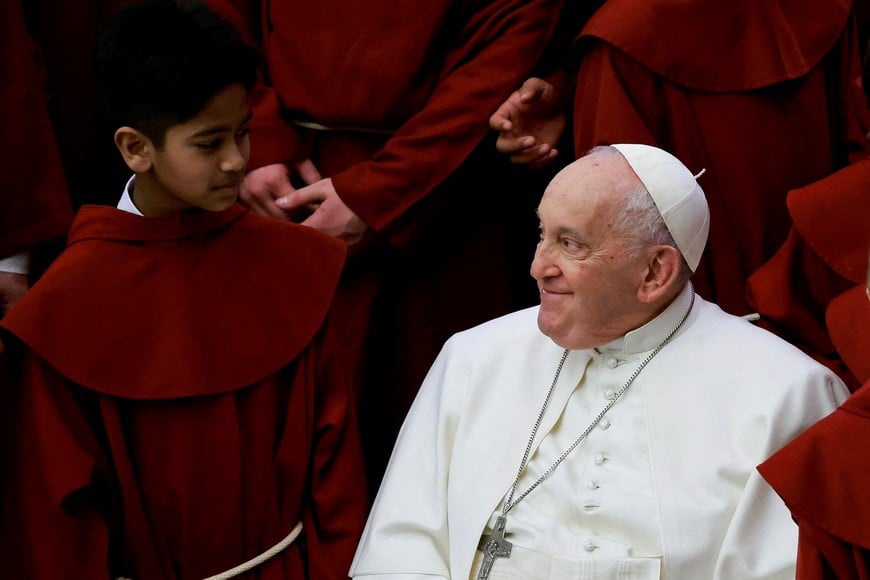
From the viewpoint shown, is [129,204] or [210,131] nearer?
[210,131]

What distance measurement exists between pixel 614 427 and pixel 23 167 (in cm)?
185

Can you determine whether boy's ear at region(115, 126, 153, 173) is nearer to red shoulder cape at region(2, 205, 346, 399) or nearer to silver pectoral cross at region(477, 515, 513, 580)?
red shoulder cape at region(2, 205, 346, 399)

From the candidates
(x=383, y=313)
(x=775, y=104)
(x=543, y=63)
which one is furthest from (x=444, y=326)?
(x=775, y=104)

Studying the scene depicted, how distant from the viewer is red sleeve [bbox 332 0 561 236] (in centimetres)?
409

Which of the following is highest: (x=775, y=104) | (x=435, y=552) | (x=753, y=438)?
(x=775, y=104)

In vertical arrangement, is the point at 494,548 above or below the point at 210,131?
below

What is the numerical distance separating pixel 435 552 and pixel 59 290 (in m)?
1.07

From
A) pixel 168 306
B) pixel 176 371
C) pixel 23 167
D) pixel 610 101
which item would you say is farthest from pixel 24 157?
pixel 610 101

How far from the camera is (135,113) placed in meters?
3.28

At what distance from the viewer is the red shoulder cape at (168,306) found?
322 cm

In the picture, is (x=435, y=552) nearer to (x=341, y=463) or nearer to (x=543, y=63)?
(x=341, y=463)

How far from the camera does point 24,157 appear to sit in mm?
4039

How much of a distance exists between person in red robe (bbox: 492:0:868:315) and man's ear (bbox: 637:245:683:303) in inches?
28.8

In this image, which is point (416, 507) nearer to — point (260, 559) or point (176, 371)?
point (260, 559)
